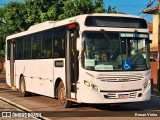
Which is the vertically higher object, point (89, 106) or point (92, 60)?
point (92, 60)

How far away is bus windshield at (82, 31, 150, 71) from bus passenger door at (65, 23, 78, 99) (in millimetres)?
688

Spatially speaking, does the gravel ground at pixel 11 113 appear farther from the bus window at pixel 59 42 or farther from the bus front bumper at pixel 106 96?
the bus window at pixel 59 42

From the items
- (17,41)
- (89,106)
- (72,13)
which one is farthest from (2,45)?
(89,106)

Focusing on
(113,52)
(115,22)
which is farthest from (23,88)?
(113,52)

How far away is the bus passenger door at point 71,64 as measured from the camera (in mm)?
14305

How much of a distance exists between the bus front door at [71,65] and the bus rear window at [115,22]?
0.79m

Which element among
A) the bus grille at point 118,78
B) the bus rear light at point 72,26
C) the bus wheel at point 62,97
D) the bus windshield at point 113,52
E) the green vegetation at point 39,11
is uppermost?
the green vegetation at point 39,11

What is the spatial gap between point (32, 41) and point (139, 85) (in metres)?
7.05

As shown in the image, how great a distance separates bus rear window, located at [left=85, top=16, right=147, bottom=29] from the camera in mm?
14000

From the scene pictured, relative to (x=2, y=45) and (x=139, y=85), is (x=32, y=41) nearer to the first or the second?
(x=139, y=85)

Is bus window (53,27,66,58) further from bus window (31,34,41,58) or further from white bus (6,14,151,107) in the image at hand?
bus window (31,34,41,58)

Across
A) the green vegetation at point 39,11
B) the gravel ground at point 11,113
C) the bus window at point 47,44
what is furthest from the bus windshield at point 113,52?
the green vegetation at point 39,11

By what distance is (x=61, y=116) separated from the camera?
13.3 meters

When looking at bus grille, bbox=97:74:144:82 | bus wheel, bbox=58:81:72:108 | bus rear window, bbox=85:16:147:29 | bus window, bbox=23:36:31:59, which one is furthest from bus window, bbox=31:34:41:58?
bus grille, bbox=97:74:144:82
